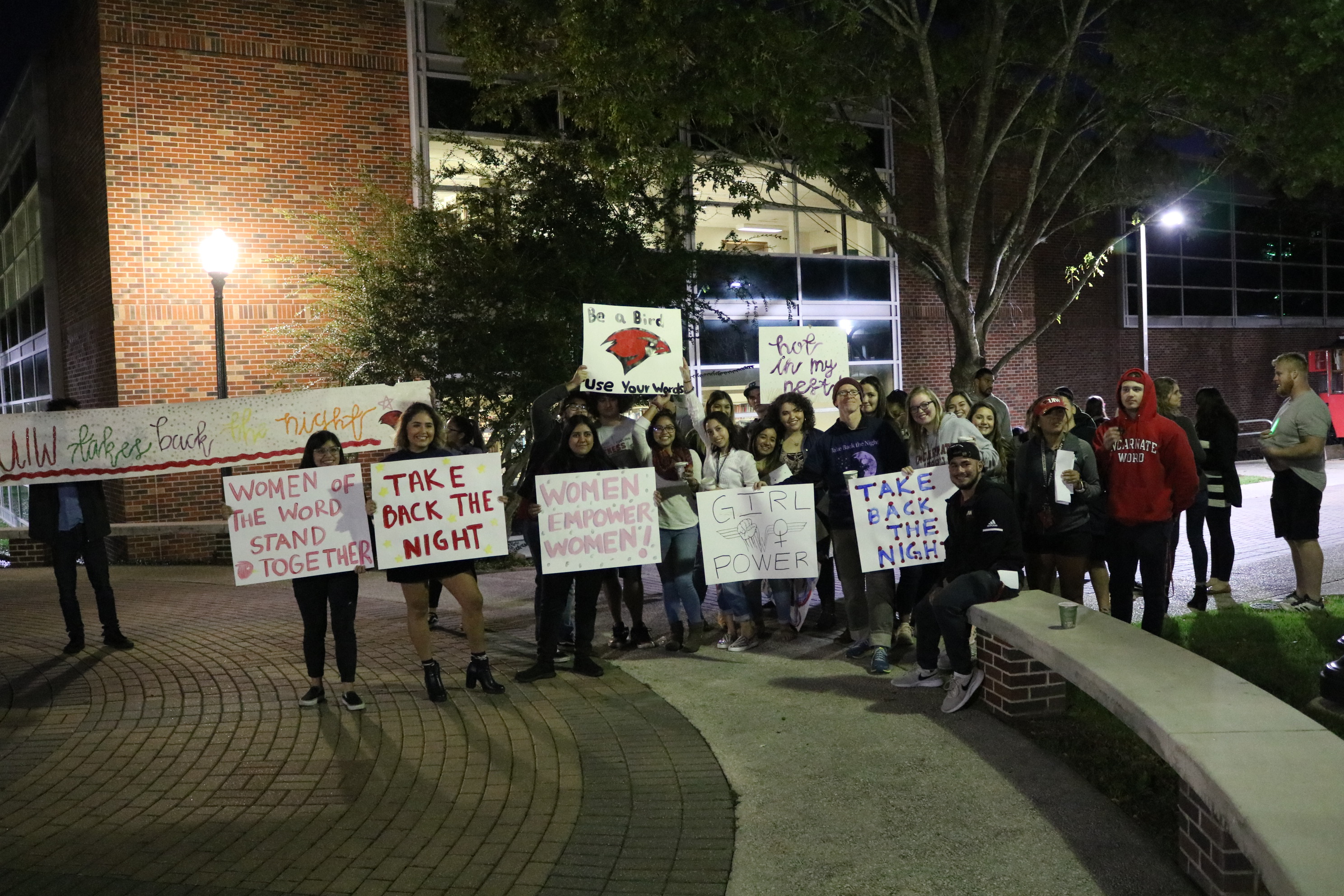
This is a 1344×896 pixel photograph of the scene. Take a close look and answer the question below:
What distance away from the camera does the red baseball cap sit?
23.2 ft

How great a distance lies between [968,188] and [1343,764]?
12914 millimetres

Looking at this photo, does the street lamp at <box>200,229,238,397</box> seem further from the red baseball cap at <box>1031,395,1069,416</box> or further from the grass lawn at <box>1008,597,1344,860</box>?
the grass lawn at <box>1008,597,1344,860</box>

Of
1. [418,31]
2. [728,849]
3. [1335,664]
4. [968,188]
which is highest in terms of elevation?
[418,31]

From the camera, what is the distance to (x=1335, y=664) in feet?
17.3

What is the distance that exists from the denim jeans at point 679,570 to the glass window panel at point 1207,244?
28222 mm

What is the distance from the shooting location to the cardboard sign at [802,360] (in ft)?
29.7

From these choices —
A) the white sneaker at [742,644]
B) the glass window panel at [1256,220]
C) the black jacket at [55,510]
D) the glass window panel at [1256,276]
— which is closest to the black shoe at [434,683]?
the white sneaker at [742,644]

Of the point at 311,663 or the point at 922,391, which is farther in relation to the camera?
the point at 922,391

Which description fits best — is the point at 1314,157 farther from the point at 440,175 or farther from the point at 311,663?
the point at 311,663

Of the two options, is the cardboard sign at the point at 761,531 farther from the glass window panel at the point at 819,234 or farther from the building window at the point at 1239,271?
the building window at the point at 1239,271

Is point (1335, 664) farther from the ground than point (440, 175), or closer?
closer

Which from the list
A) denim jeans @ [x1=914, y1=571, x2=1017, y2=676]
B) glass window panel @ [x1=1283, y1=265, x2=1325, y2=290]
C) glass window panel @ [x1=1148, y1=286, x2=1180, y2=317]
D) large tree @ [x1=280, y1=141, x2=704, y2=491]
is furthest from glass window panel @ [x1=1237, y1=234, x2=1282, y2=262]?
denim jeans @ [x1=914, y1=571, x2=1017, y2=676]

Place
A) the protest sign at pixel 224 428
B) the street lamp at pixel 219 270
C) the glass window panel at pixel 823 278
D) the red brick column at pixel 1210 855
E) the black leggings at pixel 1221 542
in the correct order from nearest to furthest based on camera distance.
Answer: the red brick column at pixel 1210 855, the protest sign at pixel 224 428, the black leggings at pixel 1221 542, the street lamp at pixel 219 270, the glass window panel at pixel 823 278

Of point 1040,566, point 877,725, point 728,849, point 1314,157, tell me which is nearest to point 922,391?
point 1040,566
